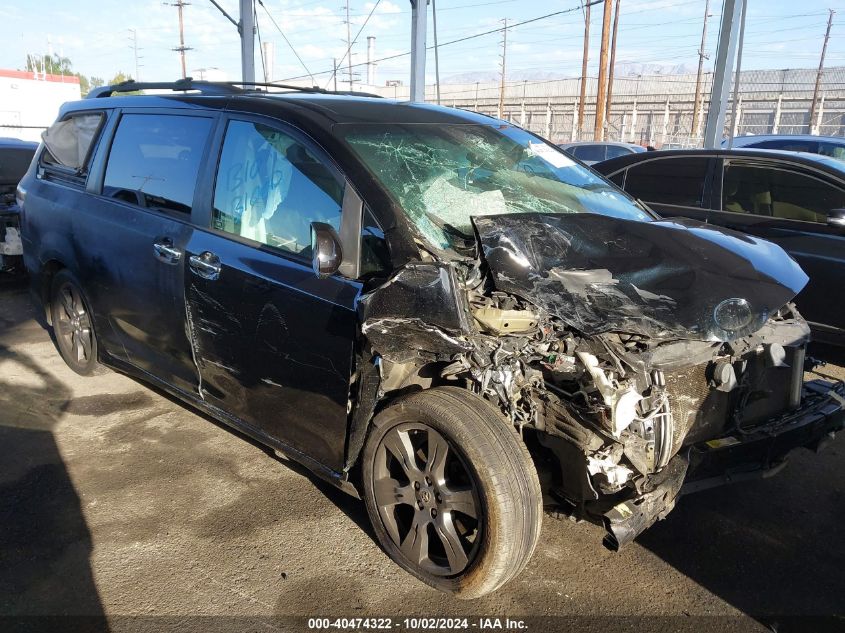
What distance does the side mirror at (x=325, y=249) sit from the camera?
8.88ft

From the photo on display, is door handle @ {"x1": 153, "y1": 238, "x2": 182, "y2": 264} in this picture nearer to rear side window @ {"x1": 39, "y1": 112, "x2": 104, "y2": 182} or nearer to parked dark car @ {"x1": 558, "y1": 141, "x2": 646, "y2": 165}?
rear side window @ {"x1": 39, "y1": 112, "x2": 104, "y2": 182}

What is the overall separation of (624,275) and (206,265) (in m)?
1.91

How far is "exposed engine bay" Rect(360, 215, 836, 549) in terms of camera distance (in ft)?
8.38

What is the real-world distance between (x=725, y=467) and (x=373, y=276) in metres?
1.64

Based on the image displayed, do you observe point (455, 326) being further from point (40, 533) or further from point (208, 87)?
point (208, 87)

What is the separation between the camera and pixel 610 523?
254cm

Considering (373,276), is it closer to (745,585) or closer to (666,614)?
(666,614)

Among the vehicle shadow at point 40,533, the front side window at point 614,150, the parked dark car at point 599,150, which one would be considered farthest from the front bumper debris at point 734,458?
the front side window at point 614,150

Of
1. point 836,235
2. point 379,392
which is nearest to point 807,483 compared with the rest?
point 836,235

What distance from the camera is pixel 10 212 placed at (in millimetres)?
6898

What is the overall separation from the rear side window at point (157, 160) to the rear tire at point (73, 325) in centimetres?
87


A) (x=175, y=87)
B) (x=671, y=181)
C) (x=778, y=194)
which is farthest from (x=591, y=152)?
(x=175, y=87)

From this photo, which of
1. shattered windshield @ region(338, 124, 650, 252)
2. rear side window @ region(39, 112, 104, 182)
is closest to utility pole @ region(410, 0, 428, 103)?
rear side window @ region(39, 112, 104, 182)

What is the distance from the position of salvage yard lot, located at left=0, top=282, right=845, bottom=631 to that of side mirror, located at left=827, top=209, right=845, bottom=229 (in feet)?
5.37
